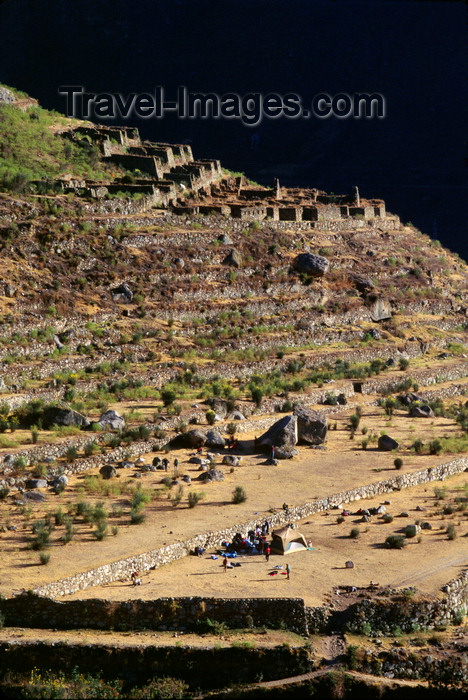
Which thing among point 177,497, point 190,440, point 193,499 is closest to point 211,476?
point 177,497

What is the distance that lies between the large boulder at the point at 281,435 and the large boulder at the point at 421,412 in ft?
22.9

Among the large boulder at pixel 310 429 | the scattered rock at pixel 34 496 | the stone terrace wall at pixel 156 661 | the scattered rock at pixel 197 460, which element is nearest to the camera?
the stone terrace wall at pixel 156 661

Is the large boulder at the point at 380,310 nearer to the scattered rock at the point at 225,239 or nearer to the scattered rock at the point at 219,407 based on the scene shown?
the scattered rock at the point at 225,239

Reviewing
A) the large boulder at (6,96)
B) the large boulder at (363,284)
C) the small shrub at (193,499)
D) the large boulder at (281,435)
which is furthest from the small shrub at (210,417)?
the large boulder at (6,96)

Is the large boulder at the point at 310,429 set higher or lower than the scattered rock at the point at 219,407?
lower

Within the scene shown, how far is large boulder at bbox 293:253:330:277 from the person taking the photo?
1969 inches

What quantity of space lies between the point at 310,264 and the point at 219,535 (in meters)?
24.1

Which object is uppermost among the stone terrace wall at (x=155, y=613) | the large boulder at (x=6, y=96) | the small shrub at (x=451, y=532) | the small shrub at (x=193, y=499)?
the large boulder at (x=6, y=96)

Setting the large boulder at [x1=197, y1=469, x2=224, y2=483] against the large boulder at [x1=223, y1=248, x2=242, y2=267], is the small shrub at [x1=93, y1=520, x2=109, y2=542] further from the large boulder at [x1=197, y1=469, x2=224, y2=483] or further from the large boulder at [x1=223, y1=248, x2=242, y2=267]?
the large boulder at [x1=223, y1=248, x2=242, y2=267]

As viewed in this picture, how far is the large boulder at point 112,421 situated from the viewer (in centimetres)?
3400

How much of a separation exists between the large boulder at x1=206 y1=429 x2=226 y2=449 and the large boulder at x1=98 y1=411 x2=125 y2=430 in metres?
2.46

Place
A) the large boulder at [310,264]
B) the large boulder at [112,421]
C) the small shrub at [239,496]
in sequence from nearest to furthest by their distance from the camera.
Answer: the small shrub at [239,496] < the large boulder at [112,421] < the large boulder at [310,264]

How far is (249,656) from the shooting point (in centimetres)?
2241

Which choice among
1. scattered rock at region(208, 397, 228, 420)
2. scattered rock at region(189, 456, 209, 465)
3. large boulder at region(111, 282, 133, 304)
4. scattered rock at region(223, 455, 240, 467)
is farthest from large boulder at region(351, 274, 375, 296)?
scattered rock at region(189, 456, 209, 465)
